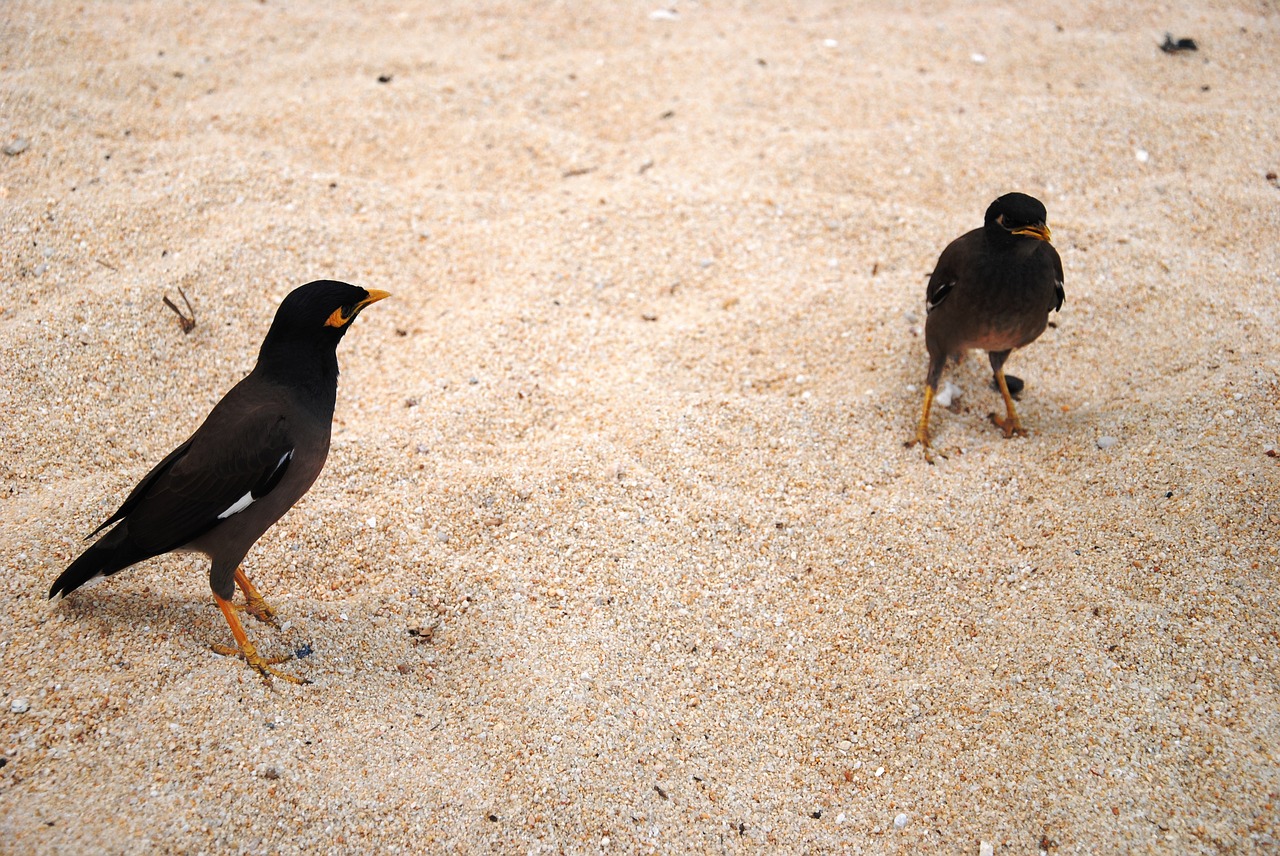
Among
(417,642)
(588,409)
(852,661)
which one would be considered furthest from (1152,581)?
(417,642)

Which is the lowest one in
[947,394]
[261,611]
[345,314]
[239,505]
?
[947,394]

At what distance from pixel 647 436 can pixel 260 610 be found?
144 centimetres

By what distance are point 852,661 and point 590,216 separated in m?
2.52

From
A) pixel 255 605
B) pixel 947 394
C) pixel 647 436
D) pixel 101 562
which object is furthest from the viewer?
pixel 947 394

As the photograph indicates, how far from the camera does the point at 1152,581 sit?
2.71 meters

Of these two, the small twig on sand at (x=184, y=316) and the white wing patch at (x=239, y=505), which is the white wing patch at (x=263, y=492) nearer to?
the white wing patch at (x=239, y=505)

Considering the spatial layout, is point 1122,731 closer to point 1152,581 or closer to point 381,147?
point 1152,581

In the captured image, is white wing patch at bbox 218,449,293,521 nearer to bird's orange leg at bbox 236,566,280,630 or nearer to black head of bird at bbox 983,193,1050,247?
bird's orange leg at bbox 236,566,280,630

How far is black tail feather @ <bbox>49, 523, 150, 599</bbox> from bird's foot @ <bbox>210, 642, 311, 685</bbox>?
35cm

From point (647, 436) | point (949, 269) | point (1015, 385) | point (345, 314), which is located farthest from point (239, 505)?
point (1015, 385)

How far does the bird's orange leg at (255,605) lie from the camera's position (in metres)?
2.68

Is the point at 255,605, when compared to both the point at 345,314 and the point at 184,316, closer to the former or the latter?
the point at 345,314

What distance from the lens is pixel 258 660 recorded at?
2.47 m

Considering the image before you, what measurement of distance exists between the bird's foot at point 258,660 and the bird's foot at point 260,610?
0.16 meters
